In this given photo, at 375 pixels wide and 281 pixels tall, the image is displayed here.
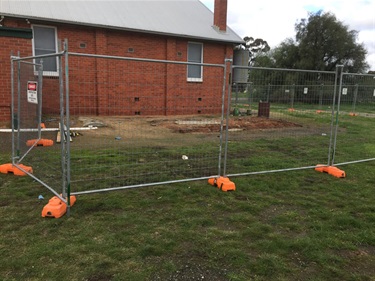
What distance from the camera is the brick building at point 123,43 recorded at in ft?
35.5

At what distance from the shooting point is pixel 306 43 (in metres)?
34.6

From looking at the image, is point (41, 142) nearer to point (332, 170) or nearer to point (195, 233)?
point (195, 233)

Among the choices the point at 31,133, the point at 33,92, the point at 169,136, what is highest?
the point at 33,92

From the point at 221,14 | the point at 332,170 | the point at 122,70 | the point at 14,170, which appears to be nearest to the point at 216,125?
the point at 122,70

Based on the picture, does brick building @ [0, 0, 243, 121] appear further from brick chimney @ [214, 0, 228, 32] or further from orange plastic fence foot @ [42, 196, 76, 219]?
orange plastic fence foot @ [42, 196, 76, 219]

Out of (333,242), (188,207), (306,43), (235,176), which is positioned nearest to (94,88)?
(235,176)

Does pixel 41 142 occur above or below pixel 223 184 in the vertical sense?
above

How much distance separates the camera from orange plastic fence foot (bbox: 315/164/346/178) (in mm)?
6055

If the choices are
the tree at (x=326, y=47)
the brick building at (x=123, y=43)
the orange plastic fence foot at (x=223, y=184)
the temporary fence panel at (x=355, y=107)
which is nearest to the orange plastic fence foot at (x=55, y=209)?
the orange plastic fence foot at (x=223, y=184)

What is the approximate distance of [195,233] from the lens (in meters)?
3.59

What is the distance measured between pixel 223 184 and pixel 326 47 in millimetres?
34403

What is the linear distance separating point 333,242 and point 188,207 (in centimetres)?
184

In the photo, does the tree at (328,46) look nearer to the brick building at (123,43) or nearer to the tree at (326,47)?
the tree at (326,47)

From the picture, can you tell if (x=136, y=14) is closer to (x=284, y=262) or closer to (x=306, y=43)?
(x=284, y=262)
